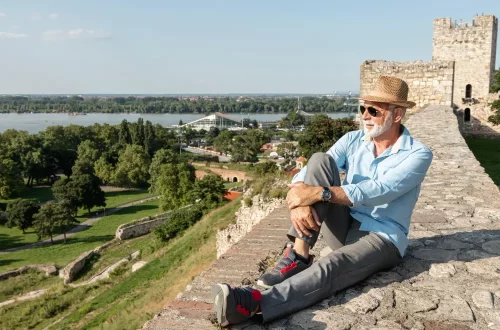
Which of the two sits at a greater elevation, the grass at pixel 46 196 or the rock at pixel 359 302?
the rock at pixel 359 302

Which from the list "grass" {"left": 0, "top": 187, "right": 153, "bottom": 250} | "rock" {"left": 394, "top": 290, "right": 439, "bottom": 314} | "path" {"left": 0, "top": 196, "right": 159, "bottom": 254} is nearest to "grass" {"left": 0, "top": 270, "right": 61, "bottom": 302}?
"path" {"left": 0, "top": 196, "right": 159, "bottom": 254}

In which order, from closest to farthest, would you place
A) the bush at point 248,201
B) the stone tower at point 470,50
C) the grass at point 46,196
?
the bush at point 248,201 → the stone tower at point 470,50 → the grass at point 46,196

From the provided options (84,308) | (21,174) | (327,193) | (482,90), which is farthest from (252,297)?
(21,174)

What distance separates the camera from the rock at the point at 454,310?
2301 mm

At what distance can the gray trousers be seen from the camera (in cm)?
233

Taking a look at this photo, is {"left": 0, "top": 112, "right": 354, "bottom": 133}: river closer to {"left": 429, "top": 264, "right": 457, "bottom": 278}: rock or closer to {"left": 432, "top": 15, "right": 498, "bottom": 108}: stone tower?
{"left": 432, "top": 15, "right": 498, "bottom": 108}: stone tower

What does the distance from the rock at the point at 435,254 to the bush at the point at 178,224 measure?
525 inches

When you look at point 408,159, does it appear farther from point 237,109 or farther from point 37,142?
point 237,109

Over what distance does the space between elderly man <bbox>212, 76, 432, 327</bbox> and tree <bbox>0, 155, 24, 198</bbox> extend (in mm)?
44079

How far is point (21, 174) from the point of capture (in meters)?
47.5

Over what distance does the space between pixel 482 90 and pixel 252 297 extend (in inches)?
965

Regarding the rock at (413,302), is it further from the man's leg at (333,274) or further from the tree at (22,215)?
the tree at (22,215)

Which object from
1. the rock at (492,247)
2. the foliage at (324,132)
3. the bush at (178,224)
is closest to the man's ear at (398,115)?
the rock at (492,247)

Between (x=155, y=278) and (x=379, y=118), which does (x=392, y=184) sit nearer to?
(x=379, y=118)
